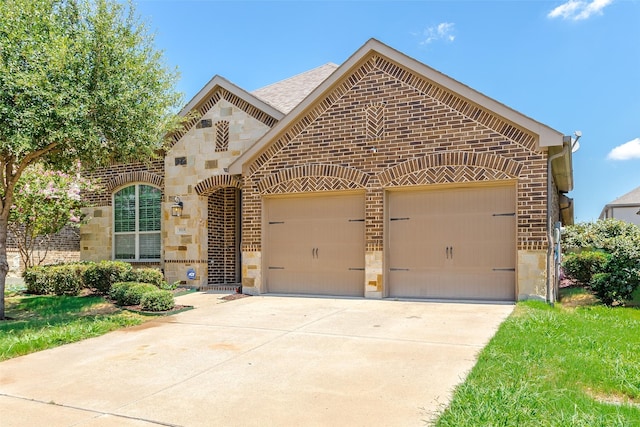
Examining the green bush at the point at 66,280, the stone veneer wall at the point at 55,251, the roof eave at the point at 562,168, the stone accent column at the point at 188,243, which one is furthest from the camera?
the stone veneer wall at the point at 55,251

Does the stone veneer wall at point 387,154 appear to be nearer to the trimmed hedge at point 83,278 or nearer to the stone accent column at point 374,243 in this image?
the stone accent column at point 374,243

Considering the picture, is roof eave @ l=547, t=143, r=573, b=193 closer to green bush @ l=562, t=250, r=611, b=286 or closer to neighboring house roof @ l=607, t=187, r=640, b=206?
green bush @ l=562, t=250, r=611, b=286

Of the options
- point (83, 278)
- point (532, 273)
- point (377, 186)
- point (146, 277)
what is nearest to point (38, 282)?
point (83, 278)

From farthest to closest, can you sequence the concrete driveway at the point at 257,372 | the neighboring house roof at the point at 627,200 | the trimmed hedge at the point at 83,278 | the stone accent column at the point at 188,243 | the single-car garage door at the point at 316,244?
the neighboring house roof at the point at 627,200 → the stone accent column at the point at 188,243 → the trimmed hedge at the point at 83,278 → the single-car garage door at the point at 316,244 → the concrete driveway at the point at 257,372

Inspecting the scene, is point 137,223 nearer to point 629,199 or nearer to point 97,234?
point 97,234

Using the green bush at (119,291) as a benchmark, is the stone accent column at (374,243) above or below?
above

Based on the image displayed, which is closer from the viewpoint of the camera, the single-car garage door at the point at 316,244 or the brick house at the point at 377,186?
the brick house at the point at 377,186

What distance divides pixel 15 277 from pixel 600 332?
17.3 meters

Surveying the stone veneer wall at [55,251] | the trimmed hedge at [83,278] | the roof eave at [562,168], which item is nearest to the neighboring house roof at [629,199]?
the roof eave at [562,168]

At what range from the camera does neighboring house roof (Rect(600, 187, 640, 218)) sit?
35.0 metres

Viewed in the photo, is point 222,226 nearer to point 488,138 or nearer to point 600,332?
point 488,138

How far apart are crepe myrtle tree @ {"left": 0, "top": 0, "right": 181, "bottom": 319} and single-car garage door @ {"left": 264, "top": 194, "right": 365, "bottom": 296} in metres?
3.53

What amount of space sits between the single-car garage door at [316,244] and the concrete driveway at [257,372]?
7.97ft

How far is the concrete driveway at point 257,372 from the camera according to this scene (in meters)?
4.18
